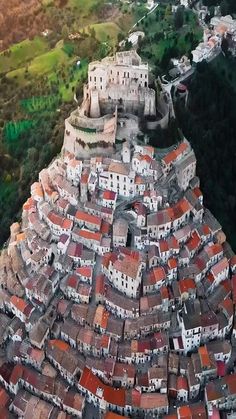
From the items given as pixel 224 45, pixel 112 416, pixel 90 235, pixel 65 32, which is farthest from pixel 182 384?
pixel 65 32

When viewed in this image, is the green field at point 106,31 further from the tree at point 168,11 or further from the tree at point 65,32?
the tree at point 168,11

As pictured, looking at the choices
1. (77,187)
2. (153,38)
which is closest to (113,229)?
(77,187)

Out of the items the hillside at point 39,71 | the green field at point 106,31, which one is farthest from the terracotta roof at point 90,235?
the green field at point 106,31

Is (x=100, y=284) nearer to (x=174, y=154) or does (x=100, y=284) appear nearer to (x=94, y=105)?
(x=174, y=154)

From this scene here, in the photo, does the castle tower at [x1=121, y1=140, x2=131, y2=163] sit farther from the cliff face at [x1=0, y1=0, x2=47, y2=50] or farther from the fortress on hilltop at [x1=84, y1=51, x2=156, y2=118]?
the cliff face at [x1=0, y1=0, x2=47, y2=50]

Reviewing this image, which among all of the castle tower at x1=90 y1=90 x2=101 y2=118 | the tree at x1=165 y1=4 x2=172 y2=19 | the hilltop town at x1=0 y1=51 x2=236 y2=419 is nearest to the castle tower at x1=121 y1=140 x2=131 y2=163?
the hilltop town at x1=0 y1=51 x2=236 y2=419

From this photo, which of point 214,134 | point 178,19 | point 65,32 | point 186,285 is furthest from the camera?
point 65,32
